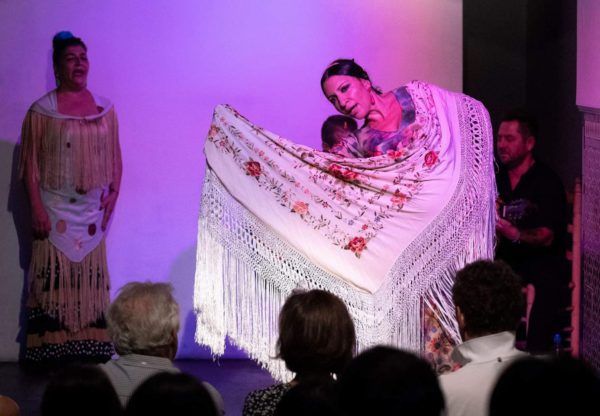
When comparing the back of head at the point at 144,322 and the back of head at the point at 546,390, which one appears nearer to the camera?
the back of head at the point at 546,390

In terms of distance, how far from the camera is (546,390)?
144cm

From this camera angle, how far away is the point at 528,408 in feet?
4.69

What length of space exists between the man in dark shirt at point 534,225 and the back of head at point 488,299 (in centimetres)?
206

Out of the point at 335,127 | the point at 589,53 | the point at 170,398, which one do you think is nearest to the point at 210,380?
the point at 335,127

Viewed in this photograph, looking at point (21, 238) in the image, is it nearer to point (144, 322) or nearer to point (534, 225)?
point (534, 225)

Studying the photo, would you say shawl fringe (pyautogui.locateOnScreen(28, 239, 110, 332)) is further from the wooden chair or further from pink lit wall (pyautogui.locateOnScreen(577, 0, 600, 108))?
pink lit wall (pyautogui.locateOnScreen(577, 0, 600, 108))

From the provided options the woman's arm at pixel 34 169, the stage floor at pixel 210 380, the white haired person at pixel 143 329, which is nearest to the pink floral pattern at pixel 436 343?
the stage floor at pixel 210 380

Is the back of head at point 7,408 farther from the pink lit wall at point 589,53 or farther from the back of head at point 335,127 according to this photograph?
the back of head at point 335,127

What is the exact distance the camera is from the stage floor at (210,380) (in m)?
4.46

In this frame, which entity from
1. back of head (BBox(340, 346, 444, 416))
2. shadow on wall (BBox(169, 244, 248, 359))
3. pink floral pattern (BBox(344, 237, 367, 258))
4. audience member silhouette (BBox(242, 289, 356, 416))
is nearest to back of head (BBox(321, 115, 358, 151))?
shadow on wall (BBox(169, 244, 248, 359))

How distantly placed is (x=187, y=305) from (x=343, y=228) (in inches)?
90.2

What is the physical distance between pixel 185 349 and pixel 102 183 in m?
Answer: 1.15

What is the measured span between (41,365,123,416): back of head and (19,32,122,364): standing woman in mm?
3674

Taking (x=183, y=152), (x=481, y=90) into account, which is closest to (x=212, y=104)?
(x=183, y=152)
